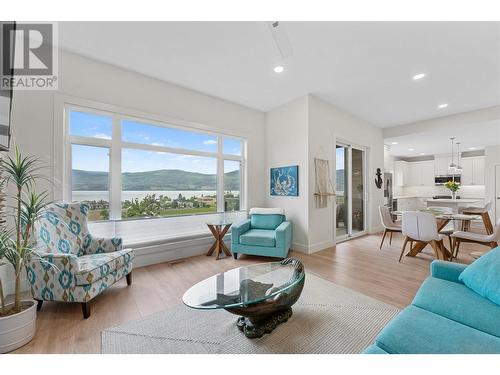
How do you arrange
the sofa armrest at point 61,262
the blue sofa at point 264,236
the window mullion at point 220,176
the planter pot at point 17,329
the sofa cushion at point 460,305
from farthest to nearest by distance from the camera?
the window mullion at point 220,176 < the blue sofa at point 264,236 < the sofa armrest at point 61,262 < the planter pot at point 17,329 < the sofa cushion at point 460,305

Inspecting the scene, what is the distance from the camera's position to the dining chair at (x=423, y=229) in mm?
3212

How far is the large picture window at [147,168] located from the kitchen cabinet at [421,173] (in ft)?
27.3

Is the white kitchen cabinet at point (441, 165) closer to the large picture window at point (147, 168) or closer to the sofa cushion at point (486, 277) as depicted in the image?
the large picture window at point (147, 168)

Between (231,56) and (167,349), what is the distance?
10.3 ft

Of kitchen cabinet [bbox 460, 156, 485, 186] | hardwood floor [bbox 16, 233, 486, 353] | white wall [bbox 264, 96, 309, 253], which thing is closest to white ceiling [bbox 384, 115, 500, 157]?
kitchen cabinet [bbox 460, 156, 485, 186]

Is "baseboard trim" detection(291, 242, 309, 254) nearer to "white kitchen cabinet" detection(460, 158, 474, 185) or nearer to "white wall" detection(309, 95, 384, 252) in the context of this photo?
"white wall" detection(309, 95, 384, 252)

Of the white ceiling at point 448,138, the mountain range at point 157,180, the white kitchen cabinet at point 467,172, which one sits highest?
the white ceiling at point 448,138

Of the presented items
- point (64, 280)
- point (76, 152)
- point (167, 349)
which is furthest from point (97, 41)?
point (167, 349)

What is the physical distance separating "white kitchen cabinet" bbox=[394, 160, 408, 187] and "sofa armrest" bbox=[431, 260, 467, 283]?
8.23m

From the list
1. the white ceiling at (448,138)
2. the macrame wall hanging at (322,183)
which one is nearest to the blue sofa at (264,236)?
the macrame wall hanging at (322,183)

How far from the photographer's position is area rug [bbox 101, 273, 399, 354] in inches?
62.7

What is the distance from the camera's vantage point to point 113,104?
10.2ft

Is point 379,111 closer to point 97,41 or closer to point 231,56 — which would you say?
point 231,56

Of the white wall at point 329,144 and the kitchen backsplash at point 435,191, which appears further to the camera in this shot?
the kitchen backsplash at point 435,191
